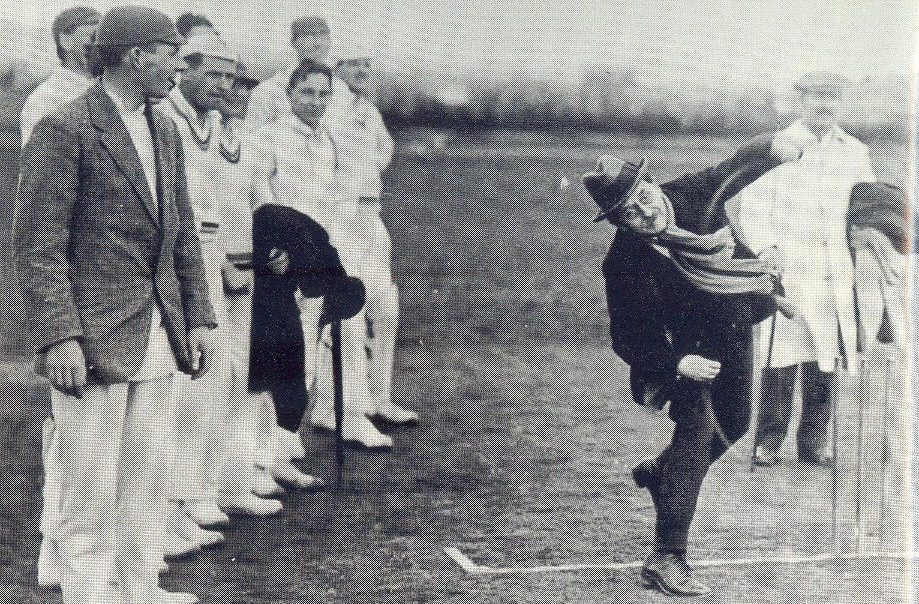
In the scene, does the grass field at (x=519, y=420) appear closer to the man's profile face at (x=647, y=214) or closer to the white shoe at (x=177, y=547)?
the man's profile face at (x=647, y=214)

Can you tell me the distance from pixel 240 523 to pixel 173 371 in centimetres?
81

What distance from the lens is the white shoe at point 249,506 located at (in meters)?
5.29

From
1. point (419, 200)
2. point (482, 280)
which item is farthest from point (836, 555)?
point (419, 200)

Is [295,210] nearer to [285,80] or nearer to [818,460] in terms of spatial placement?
[285,80]

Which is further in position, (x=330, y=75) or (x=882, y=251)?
(x=882, y=251)

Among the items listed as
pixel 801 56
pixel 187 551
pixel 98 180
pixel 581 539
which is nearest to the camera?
pixel 98 180

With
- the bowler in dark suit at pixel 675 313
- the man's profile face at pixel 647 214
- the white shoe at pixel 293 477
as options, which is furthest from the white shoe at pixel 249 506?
the man's profile face at pixel 647 214

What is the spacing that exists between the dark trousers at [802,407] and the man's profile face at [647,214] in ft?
3.19

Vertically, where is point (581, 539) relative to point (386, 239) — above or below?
below

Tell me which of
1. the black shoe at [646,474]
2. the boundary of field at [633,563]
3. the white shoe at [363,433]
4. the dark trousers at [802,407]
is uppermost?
the dark trousers at [802,407]

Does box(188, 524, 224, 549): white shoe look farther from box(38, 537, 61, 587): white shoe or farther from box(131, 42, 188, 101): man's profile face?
box(131, 42, 188, 101): man's profile face

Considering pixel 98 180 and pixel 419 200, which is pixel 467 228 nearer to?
pixel 419 200

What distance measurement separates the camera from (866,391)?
5.93 metres

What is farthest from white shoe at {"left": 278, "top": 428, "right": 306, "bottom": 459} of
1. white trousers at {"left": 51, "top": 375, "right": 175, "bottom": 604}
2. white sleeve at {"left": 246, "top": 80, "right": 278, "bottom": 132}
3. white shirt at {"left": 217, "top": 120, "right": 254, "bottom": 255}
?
white sleeve at {"left": 246, "top": 80, "right": 278, "bottom": 132}
